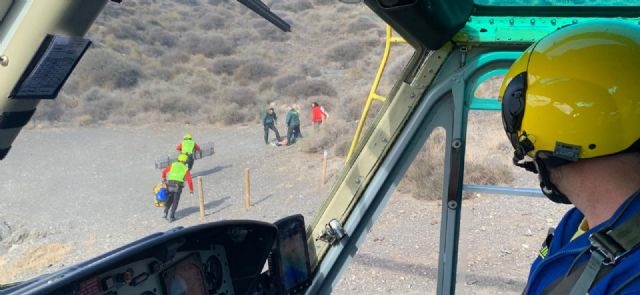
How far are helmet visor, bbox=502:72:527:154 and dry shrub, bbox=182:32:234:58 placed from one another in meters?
31.3

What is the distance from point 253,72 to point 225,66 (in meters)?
1.93

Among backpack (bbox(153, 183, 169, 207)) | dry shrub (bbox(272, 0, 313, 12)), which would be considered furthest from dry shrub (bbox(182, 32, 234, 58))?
backpack (bbox(153, 183, 169, 207))

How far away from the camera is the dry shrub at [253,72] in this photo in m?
28.0

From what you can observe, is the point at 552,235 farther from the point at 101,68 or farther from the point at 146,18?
the point at 146,18

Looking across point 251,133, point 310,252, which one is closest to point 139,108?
point 251,133

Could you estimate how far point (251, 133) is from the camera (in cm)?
2078

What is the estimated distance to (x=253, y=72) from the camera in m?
28.3

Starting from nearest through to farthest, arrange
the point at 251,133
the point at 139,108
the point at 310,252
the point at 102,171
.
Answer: the point at 310,252, the point at 102,171, the point at 251,133, the point at 139,108

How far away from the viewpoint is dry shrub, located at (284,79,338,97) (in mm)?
24497

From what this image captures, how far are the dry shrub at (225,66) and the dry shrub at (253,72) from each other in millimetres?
743

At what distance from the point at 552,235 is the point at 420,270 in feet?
21.2

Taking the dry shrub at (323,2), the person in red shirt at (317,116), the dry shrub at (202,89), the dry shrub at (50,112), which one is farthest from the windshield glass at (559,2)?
the dry shrub at (323,2)

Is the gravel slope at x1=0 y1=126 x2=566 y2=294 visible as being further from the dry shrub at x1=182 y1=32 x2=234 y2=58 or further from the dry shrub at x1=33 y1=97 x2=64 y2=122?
the dry shrub at x1=182 y1=32 x2=234 y2=58

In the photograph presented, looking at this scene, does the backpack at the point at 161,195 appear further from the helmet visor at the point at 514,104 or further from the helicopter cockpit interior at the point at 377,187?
the helmet visor at the point at 514,104
